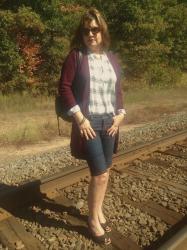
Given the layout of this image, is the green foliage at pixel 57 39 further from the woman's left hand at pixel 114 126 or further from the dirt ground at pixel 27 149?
the woman's left hand at pixel 114 126

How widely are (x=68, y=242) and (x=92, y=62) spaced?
5.90ft

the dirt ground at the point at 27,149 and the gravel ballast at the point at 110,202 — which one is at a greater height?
the gravel ballast at the point at 110,202

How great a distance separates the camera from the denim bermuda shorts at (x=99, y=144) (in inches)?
128

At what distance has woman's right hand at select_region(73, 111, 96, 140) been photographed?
3102mm

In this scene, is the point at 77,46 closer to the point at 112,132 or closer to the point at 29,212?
the point at 112,132

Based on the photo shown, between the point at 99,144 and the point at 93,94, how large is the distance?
449 millimetres

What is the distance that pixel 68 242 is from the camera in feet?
12.1

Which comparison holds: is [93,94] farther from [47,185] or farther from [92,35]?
[47,185]

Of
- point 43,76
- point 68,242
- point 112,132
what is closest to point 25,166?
point 68,242

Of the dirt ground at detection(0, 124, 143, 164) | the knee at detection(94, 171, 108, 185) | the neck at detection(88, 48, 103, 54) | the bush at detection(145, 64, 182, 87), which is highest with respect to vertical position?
the neck at detection(88, 48, 103, 54)

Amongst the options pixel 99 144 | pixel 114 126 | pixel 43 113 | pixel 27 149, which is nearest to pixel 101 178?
pixel 99 144

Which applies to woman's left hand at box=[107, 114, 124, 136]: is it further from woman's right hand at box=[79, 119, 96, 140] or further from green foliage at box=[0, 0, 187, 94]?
green foliage at box=[0, 0, 187, 94]

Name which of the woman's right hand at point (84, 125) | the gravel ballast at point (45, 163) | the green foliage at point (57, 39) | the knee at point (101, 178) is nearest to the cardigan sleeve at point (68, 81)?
the woman's right hand at point (84, 125)

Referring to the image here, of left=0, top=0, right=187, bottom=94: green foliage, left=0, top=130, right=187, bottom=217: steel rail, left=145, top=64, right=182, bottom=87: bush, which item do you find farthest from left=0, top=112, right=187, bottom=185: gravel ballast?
left=145, top=64, right=182, bottom=87: bush
